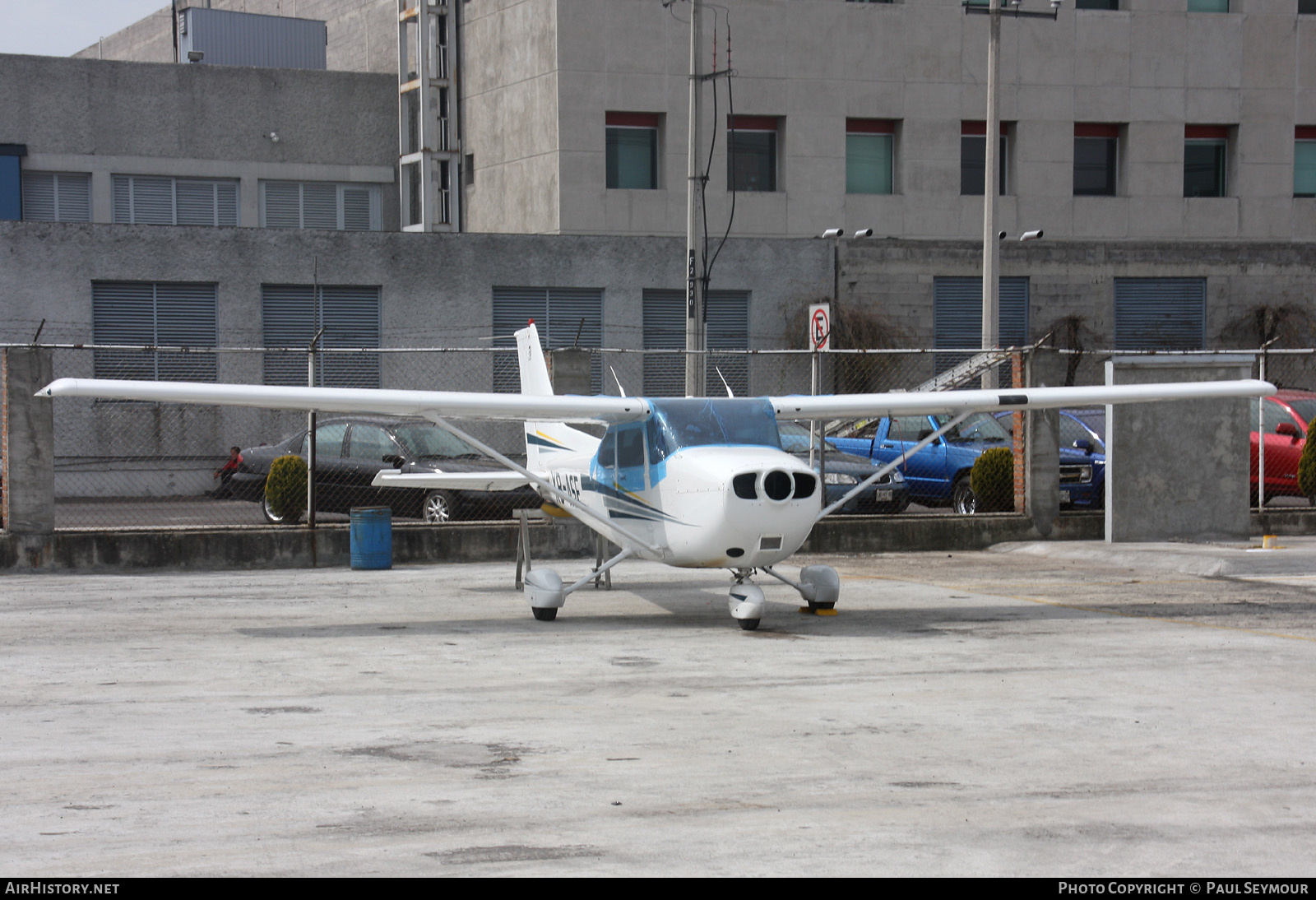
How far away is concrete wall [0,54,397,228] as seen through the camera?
3422 cm

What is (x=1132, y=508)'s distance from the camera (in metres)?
17.9

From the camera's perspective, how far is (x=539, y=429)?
14.9m

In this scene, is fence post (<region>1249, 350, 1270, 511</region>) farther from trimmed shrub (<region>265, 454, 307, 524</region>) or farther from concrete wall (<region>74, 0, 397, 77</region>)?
concrete wall (<region>74, 0, 397, 77</region>)

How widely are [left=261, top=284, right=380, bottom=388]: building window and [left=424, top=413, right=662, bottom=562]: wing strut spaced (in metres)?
15.0

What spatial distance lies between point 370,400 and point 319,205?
27.3 m

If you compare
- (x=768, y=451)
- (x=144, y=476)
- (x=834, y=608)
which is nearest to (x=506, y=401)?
(x=768, y=451)

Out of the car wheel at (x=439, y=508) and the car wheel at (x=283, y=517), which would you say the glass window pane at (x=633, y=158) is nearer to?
the car wheel at (x=439, y=508)

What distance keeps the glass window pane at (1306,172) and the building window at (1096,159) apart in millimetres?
4915

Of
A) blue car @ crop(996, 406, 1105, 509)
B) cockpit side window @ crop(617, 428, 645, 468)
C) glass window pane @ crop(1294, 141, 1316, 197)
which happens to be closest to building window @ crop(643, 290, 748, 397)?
blue car @ crop(996, 406, 1105, 509)

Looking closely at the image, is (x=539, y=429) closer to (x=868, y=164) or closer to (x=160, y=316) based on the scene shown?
(x=160, y=316)

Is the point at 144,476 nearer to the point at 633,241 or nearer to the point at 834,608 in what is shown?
the point at 633,241

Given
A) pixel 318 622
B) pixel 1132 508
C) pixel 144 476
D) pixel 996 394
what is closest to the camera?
pixel 318 622

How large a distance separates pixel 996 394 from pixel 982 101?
24.1m
